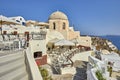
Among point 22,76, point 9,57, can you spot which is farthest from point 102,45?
point 22,76

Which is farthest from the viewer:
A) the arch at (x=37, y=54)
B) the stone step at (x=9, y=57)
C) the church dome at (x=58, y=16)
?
the church dome at (x=58, y=16)

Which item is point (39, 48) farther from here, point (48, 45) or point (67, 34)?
point (67, 34)

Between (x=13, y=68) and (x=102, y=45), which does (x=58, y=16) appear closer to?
(x=102, y=45)

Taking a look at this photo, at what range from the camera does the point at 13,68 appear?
24.0ft

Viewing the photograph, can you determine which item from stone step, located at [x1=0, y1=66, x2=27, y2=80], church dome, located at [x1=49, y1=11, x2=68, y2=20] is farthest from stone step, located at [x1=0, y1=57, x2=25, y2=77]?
church dome, located at [x1=49, y1=11, x2=68, y2=20]

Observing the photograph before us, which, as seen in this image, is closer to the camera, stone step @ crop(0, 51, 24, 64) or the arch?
stone step @ crop(0, 51, 24, 64)

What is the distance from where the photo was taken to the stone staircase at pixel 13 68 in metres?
6.58

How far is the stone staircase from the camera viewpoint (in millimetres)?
6578

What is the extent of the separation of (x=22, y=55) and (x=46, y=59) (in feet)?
38.6

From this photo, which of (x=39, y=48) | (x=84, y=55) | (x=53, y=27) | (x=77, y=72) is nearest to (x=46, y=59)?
(x=39, y=48)

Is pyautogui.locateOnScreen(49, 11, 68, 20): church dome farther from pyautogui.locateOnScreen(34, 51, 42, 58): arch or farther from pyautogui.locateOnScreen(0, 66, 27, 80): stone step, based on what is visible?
pyautogui.locateOnScreen(0, 66, 27, 80): stone step

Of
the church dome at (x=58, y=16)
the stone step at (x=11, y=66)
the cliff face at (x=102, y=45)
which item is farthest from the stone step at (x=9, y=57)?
the cliff face at (x=102, y=45)

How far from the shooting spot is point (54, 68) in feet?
62.6

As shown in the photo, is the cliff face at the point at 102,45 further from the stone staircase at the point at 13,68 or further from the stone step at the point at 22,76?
the stone step at the point at 22,76
